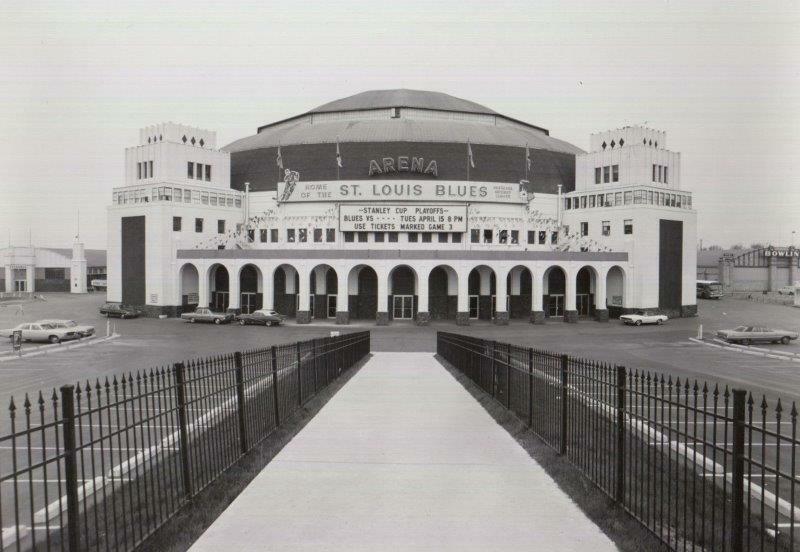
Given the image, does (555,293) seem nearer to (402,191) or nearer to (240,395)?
(402,191)

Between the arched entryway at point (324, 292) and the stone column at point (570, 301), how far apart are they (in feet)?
72.4

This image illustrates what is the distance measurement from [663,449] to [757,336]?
35156 mm

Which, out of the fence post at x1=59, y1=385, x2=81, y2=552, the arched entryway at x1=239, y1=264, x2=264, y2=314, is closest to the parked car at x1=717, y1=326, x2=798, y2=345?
the arched entryway at x1=239, y1=264, x2=264, y2=314

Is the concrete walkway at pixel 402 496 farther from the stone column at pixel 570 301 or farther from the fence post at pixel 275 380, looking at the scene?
the stone column at pixel 570 301

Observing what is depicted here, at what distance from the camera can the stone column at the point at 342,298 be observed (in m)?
53.1

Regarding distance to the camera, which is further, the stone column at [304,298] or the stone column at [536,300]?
the stone column at [536,300]

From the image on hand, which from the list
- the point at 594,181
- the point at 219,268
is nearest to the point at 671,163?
the point at 594,181

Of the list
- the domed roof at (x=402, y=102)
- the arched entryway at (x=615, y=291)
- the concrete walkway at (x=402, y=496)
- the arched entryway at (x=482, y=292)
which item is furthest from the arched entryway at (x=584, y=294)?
the concrete walkway at (x=402, y=496)

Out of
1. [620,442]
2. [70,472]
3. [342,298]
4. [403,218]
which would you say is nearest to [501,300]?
[403,218]

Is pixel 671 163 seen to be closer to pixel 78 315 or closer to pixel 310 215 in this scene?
pixel 310 215

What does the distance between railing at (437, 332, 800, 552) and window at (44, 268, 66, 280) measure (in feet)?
322

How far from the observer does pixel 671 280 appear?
6062cm

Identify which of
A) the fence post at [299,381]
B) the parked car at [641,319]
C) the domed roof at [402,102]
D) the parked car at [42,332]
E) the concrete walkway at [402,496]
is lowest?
the parked car at [641,319]

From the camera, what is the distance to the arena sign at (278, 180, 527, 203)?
196 feet
